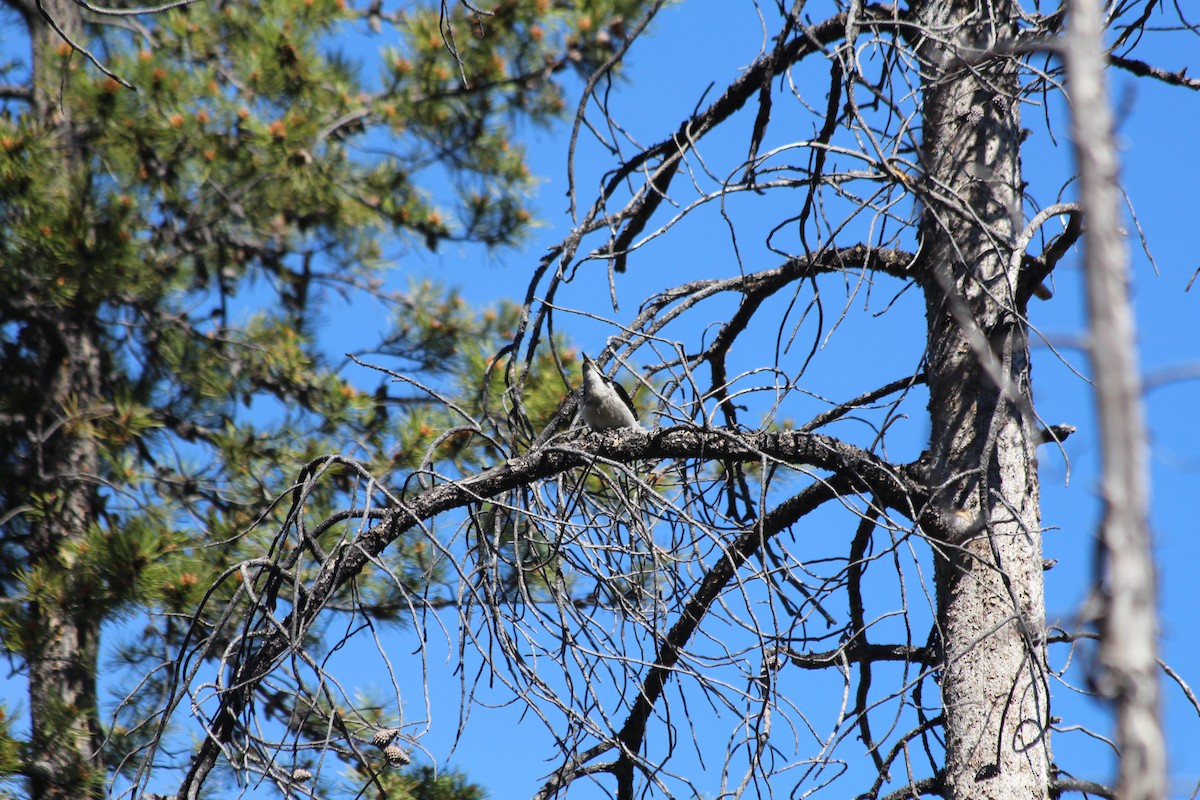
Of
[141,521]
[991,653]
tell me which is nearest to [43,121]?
[141,521]

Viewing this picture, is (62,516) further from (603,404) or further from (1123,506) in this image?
(1123,506)

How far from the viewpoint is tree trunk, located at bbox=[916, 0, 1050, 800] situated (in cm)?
243

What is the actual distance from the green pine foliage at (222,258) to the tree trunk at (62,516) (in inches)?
0.7

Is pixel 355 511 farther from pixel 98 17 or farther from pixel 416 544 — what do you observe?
pixel 98 17

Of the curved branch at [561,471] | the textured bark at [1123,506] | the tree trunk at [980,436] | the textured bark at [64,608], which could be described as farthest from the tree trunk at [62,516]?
the textured bark at [1123,506]

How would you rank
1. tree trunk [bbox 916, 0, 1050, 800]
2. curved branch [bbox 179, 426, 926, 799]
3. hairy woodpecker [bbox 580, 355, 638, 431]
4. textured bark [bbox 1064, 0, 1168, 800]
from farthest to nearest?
hairy woodpecker [bbox 580, 355, 638, 431], curved branch [bbox 179, 426, 926, 799], tree trunk [bbox 916, 0, 1050, 800], textured bark [bbox 1064, 0, 1168, 800]

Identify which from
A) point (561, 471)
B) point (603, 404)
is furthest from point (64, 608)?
point (561, 471)

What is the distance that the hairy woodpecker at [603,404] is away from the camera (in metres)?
3.81

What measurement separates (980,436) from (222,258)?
4753mm

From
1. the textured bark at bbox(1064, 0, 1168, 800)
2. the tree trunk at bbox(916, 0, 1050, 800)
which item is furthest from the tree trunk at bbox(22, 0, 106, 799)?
the textured bark at bbox(1064, 0, 1168, 800)

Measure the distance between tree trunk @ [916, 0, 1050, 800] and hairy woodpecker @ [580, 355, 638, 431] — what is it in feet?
4.05

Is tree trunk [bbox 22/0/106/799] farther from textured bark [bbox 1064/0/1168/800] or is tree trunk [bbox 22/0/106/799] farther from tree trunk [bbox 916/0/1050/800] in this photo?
textured bark [bbox 1064/0/1168/800]

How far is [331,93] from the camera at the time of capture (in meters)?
6.11

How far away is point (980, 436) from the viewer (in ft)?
8.86
